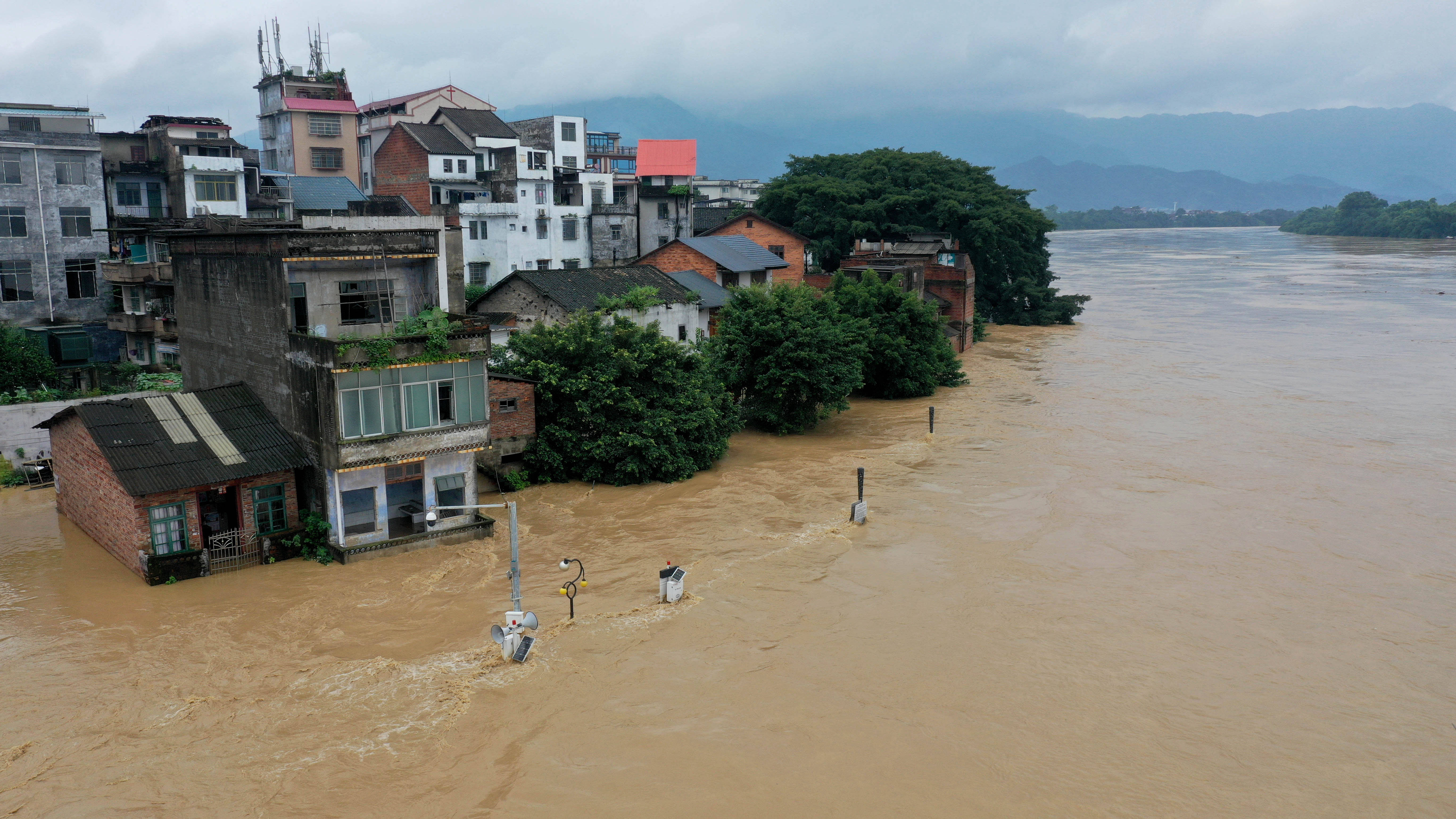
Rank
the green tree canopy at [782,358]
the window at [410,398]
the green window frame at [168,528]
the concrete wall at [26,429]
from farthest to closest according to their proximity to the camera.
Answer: the green tree canopy at [782,358], the concrete wall at [26,429], the window at [410,398], the green window frame at [168,528]

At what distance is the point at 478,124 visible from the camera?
52656 millimetres

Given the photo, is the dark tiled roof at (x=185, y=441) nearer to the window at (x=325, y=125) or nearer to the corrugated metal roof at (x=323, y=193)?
the corrugated metal roof at (x=323, y=193)

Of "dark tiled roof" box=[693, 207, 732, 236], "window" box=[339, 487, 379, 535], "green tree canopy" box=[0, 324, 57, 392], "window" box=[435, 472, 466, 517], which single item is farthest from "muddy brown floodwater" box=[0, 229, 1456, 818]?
"dark tiled roof" box=[693, 207, 732, 236]

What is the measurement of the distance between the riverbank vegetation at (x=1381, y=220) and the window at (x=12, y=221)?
14757 cm

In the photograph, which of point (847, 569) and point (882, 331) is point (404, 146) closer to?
point (882, 331)

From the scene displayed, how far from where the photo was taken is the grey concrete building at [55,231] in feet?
111

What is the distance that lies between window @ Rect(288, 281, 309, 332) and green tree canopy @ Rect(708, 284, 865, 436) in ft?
42.4

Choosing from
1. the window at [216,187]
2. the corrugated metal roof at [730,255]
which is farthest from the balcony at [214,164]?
the corrugated metal roof at [730,255]

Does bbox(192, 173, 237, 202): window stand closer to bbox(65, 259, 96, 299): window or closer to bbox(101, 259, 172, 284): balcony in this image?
bbox(101, 259, 172, 284): balcony

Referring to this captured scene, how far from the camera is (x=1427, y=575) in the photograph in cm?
2128

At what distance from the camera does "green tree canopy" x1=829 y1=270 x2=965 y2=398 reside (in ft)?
128

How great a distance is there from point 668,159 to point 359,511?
130 feet

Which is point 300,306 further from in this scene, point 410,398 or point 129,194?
point 129,194

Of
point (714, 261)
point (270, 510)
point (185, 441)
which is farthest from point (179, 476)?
point (714, 261)
